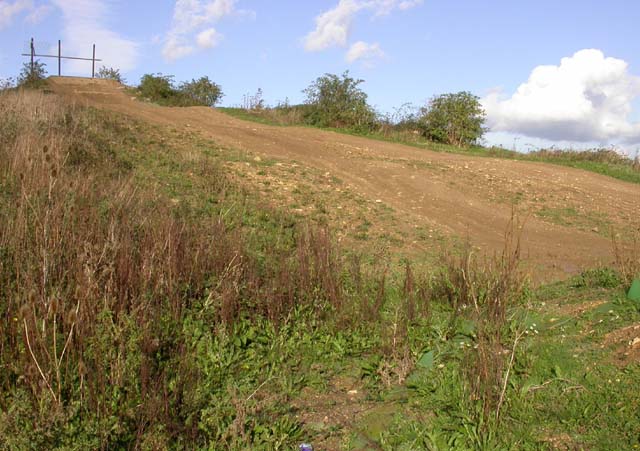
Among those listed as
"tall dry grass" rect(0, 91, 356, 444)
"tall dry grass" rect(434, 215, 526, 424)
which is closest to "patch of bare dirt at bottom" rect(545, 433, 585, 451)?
"tall dry grass" rect(434, 215, 526, 424)

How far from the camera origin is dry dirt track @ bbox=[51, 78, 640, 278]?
9344mm

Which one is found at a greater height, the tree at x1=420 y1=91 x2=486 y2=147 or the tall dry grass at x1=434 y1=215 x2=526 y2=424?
the tree at x1=420 y1=91 x2=486 y2=147

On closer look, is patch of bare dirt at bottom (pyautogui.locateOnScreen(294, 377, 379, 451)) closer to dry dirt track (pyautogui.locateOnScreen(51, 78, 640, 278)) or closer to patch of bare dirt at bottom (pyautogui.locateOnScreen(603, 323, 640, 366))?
patch of bare dirt at bottom (pyautogui.locateOnScreen(603, 323, 640, 366))

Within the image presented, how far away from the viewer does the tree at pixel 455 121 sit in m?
19.7

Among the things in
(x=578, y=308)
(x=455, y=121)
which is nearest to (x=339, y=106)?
(x=455, y=121)

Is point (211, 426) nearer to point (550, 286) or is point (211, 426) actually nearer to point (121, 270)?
point (121, 270)

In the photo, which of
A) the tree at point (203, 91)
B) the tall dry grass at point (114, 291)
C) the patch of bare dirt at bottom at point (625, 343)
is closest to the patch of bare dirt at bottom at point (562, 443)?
the patch of bare dirt at bottom at point (625, 343)

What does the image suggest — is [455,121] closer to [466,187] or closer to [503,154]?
[503,154]

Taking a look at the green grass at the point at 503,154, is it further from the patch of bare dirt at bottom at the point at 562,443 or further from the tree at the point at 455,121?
the patch of bare dirt at bottom at the point at 562,443

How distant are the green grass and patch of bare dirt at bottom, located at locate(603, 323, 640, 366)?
11.2 m

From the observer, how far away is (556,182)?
12680mm

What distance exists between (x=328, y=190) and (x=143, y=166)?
121 inches

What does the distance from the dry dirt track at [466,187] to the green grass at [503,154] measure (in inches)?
40.2

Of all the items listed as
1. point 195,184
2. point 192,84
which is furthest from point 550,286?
point 192,84
